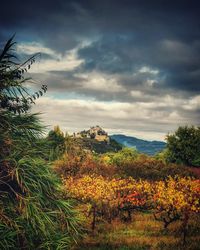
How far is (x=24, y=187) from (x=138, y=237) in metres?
10.8

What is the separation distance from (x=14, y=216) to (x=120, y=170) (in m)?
25.5

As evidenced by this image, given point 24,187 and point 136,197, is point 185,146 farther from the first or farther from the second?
point 24,187

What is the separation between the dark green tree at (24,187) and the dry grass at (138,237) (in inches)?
250

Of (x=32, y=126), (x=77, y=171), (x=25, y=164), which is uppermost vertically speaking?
(x=32, y=126)

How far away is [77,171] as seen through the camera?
1281 inches

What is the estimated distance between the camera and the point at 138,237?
722 inches

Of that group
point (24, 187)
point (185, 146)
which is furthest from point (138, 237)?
point (185, 146)

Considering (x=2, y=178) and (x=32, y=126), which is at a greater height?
(x=32, y=126)

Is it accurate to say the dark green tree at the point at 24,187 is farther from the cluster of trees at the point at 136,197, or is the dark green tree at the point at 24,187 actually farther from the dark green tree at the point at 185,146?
the dark green tree at the point at 185,146

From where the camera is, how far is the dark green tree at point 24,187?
9359 mm

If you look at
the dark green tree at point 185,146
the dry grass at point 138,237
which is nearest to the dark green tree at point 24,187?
the dry grass at point 138,237

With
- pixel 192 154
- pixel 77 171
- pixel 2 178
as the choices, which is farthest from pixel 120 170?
pixel 2 178

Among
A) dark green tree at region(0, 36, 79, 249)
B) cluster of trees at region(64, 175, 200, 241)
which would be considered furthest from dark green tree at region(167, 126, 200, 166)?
dark green tree at region(0, 36, 79, 249)

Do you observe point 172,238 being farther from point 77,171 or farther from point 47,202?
point 77,171
